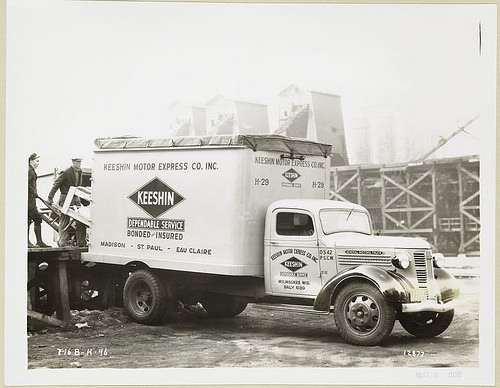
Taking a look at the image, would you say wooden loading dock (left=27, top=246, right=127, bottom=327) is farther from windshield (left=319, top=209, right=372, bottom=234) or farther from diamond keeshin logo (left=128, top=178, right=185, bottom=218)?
windshield (left=319, top=209, right=372, bottom=234)

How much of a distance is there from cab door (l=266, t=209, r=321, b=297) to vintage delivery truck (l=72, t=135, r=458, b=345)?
0.01 m

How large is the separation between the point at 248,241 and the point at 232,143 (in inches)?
43.7

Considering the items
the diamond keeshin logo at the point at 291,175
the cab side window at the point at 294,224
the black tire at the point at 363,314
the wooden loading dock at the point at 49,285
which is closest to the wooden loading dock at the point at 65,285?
the wooden loading dock at the point at 49,285

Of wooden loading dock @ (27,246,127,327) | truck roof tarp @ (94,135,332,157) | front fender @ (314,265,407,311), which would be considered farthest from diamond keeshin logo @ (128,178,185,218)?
front fender @ (314,265,407,311)

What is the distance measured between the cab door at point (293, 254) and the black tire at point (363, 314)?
425 mm

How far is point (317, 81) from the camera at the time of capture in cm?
979

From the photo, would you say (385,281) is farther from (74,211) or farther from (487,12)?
(74,211)

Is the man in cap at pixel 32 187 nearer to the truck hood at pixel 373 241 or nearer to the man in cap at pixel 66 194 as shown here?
the man in cap at pixel 66 194

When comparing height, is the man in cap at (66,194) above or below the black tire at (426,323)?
above

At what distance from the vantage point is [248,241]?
979 centimetres

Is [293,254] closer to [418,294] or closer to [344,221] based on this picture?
[344,221]

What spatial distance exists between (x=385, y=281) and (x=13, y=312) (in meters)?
4.00

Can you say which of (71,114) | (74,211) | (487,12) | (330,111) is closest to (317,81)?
(330,111)

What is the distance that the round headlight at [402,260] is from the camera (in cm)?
905
